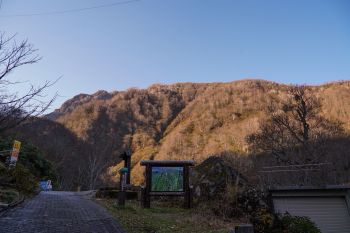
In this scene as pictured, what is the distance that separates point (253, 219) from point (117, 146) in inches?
2603

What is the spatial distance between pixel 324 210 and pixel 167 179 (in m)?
8.56

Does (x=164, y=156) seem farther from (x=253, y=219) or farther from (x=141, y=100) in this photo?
(x=253, y=219)

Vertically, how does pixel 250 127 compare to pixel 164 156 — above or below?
above

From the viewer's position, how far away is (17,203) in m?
14.0

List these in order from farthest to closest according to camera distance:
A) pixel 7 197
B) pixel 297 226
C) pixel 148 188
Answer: pixel 148 188, pixel 297 226, pixel 7 197

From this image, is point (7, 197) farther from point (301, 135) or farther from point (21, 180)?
point (301, 135)

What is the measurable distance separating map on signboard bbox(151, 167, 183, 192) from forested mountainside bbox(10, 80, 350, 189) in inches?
1259

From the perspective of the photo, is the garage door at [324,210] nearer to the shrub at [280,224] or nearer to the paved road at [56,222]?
the shrub at [280,224]

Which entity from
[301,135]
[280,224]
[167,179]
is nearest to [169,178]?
[167,179]

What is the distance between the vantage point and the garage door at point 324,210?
60.4 feet

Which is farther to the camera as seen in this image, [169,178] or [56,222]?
[169,178]

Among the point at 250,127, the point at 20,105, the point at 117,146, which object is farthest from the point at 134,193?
the point at 117,146

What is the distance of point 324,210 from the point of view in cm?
1873

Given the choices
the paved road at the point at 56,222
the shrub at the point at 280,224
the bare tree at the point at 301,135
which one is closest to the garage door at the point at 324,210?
the shrub at the point at 280,224
